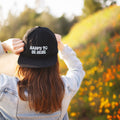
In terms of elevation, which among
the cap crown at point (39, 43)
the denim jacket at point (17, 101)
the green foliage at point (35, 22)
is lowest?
the green foliage at point (35, 22)

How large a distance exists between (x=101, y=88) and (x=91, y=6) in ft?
34.5

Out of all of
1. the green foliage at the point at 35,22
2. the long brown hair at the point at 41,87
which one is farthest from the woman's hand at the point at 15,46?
the green foliage at the point at 35,22

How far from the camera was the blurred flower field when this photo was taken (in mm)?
2818

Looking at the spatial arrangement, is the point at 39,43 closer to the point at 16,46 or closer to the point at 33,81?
the point at 16,46

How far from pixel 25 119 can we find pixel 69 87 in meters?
0.41

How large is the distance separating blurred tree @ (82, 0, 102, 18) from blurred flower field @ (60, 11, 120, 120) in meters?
7.85

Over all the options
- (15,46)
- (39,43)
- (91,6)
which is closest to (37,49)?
(39,43)

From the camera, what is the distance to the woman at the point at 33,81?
1.18m

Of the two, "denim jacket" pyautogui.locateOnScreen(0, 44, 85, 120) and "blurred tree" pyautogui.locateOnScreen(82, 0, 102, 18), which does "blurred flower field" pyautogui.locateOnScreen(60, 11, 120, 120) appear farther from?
"blurred tree" pyautogui.locateOnScreen(82, 0, 102, 18)

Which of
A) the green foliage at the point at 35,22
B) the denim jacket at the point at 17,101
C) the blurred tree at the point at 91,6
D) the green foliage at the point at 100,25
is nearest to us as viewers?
the denim jacket at the point at 17,101

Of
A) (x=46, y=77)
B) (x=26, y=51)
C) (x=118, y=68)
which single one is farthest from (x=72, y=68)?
(x=118, y=68)

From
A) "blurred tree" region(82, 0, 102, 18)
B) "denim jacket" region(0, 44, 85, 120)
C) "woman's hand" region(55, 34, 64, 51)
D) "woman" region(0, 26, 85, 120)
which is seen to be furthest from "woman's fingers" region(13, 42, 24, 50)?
"blurred tree" region(82, 0, 102, 18)

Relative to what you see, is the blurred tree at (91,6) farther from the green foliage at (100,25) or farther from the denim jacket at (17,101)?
the denim jacket at (17,101)

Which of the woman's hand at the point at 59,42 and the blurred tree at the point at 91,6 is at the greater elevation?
the woman's hand at the point at 59,42
